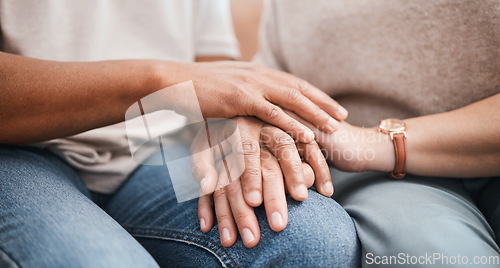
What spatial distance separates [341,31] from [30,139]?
0.67 m

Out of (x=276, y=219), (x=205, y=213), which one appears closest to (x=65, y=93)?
(x=205, y=213)

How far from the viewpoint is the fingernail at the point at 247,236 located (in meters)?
0.52

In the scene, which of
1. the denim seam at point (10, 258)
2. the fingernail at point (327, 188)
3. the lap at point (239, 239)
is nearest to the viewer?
the denim seam at point (10, 258)

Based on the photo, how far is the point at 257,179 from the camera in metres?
0.58

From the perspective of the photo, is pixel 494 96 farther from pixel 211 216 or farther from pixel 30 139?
pixel 30 139

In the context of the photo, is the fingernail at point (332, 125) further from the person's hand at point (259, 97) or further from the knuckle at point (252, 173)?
the knuckle at point (252, 173)

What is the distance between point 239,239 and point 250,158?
0.14m

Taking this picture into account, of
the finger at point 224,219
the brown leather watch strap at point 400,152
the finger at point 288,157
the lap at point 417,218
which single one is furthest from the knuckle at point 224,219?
the brown leather watch strap at point 400,152

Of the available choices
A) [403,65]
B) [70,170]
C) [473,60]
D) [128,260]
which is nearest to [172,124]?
[70,170]

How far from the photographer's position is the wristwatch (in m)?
0.63

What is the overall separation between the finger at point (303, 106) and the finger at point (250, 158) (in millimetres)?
66

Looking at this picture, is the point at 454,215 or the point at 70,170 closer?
the point at 454,215

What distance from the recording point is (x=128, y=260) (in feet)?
1.48

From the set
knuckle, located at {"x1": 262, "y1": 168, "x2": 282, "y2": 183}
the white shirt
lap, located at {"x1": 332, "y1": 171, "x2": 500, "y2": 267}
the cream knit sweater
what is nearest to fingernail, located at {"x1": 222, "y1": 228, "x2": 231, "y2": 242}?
knuckle, located at {"x1": 262, "y1": 168, "x2": 282, "y2": 183}
